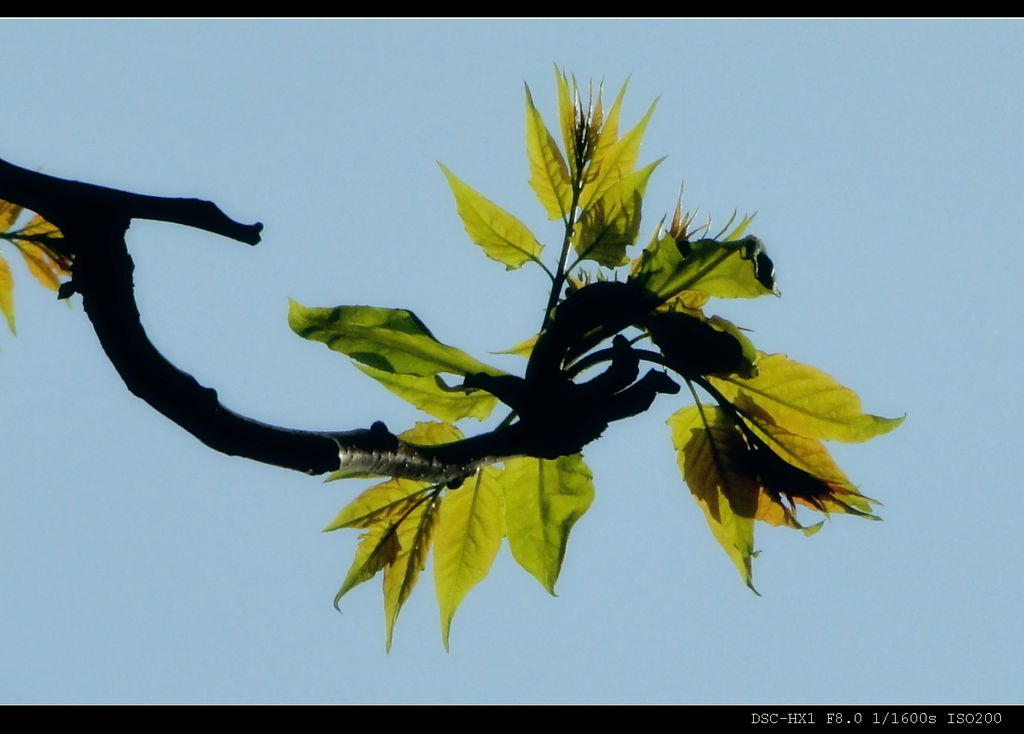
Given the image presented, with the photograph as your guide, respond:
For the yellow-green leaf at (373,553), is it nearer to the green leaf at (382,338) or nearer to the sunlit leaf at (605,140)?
the green leaf at (382,338)

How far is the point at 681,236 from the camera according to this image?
1.54 meters

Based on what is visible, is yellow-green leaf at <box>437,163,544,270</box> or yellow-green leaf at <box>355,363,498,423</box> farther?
yellow-green leaf at <box>437,163,544,270</box>

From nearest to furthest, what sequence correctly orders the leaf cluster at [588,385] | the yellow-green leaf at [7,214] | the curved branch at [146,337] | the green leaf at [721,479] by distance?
1. the curved branch at [146,337]
2. the leaf cluster at [588,385]
3. the green leaf at [721,479]
4. the yellow-green leaf at [7,214]

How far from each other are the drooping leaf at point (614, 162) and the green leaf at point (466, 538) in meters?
0.47

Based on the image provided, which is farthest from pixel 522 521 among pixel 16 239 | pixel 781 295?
pixel 16 239

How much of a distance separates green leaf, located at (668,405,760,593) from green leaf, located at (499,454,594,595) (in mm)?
188

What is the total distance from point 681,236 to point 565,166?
0.71ft

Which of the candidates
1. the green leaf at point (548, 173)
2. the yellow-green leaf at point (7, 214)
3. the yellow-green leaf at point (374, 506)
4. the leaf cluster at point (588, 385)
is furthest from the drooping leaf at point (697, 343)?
the yellow-green leaf at point (7, 214)

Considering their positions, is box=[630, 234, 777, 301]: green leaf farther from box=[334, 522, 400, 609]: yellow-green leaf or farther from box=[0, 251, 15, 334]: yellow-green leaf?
box=[0, 251, 15, 334]: yellow-green leaf

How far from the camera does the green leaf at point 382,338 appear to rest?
1298mm

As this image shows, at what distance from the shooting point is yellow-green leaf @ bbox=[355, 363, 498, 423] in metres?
1.46

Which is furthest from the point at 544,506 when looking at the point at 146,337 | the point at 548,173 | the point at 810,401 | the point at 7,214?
the point at 7,214

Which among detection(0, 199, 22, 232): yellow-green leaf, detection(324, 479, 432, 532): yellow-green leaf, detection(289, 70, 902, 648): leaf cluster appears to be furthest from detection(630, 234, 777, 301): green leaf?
detection(0, 199, 22, 232): yellow-green leaf

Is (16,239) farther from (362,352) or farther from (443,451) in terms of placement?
(443,451)
